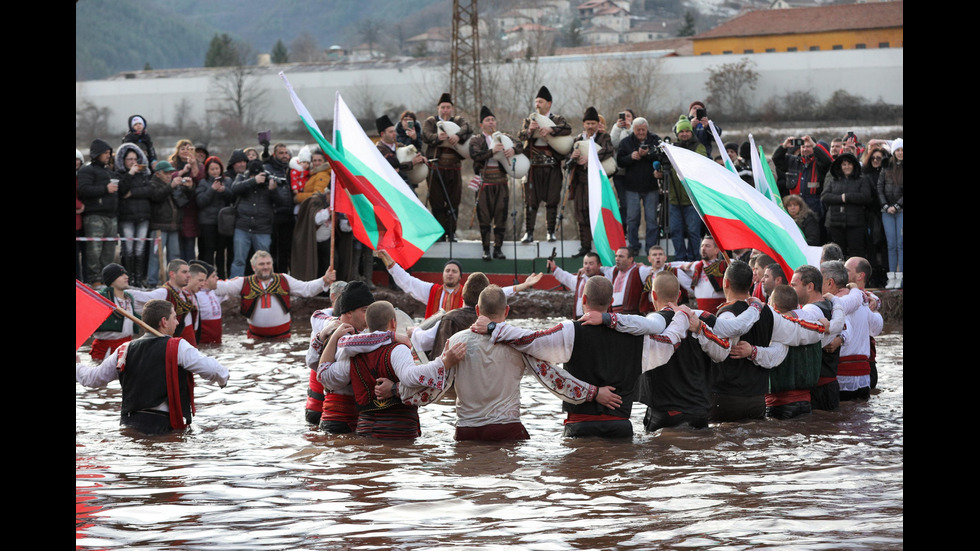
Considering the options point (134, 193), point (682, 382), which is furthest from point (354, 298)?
point (134, 193)

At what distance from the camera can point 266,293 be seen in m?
13.6

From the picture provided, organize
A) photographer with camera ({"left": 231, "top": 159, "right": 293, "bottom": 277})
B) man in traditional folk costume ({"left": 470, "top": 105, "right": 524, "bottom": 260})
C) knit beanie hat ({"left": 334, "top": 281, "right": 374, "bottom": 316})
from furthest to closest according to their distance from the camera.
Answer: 1. man in traditional folk costume ({"left": 470, "top": 105, "right": 524, "bottom": 260})
2. photographer with camera ({"left": 231, "top": 159, "right": 293, "bottom": 277})
3. knit beanie hat ({"left": 334, "top": 281, "right": 374, "bottom": 316})

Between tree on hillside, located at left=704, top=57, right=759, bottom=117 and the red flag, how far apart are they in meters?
52.6

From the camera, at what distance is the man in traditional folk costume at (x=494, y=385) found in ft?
25.4

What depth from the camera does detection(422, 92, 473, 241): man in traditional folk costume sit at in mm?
16344

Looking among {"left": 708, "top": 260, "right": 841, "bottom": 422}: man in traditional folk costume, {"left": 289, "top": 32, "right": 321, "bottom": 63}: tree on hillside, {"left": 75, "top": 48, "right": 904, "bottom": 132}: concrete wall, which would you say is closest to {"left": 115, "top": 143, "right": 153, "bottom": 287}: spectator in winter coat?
{"left": 708, "top": 260, "right": 841, "bottom": 422}: man in traditional folk costume

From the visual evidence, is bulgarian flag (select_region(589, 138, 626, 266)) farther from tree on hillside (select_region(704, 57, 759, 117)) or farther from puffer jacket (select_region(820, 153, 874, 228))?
tree on hillside (select_region(704, 57, 759, 117))

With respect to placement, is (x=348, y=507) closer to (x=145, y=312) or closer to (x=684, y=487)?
(x=684, y=487)

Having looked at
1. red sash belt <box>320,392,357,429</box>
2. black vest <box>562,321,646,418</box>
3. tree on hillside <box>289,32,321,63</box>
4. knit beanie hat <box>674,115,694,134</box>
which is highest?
tree on hillside <box>289,32,321,63</box>

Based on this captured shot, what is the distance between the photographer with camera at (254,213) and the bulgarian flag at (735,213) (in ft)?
26.7

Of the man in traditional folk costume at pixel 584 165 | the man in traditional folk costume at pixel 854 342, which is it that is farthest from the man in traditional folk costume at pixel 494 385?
the man in traditional folk costume at pixel 584 165

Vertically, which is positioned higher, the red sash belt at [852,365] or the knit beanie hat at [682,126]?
the knit beanie hat at [682,126]

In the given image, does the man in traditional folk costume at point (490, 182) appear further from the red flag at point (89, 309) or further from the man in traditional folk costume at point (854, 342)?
the red flag at point (89, 309)
